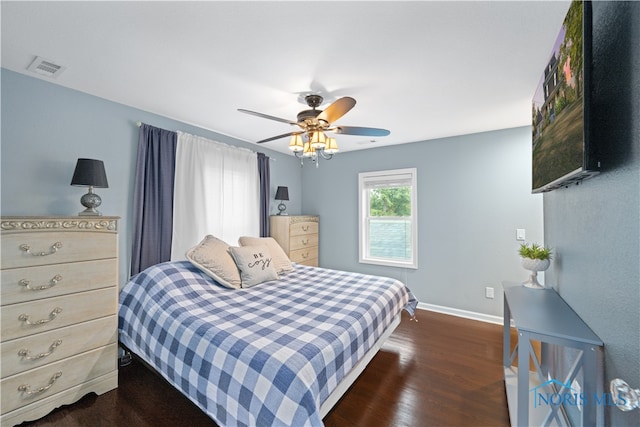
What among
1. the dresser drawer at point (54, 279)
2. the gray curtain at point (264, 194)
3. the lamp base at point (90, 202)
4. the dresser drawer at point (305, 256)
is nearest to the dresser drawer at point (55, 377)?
the dresser drawer at point (54, 279)

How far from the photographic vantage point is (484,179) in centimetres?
340

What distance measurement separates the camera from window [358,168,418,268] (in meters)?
3.93

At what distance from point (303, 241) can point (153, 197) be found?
220 centimetres

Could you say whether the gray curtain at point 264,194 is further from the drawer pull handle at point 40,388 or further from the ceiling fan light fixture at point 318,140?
the drawer pull handle at point 40,388

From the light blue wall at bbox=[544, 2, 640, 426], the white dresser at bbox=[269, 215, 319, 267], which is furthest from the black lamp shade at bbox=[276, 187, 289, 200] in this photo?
the light blue wall at bbox=[544, 2, 640, 426]

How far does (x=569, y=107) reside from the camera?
1164 millimetres

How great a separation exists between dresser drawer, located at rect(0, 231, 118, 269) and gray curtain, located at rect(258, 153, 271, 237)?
6.73 ft

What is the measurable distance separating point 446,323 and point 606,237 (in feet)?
8.46

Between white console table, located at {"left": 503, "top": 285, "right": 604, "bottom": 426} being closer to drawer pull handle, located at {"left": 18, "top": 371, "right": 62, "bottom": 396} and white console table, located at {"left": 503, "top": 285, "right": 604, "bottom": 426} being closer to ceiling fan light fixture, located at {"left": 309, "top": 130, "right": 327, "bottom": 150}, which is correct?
ceiling fan light fixture, located at {"left": 309, "top": 130, "right": 327, "bottom": 150}

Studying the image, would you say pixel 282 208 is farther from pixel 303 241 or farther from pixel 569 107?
pixel 569 107

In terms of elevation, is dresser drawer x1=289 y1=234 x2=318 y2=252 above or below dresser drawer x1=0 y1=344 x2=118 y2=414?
above

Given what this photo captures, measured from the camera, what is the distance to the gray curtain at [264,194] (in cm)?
399

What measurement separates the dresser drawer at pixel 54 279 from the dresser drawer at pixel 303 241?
2327 mm

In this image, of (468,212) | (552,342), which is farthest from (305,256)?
(552,342)
